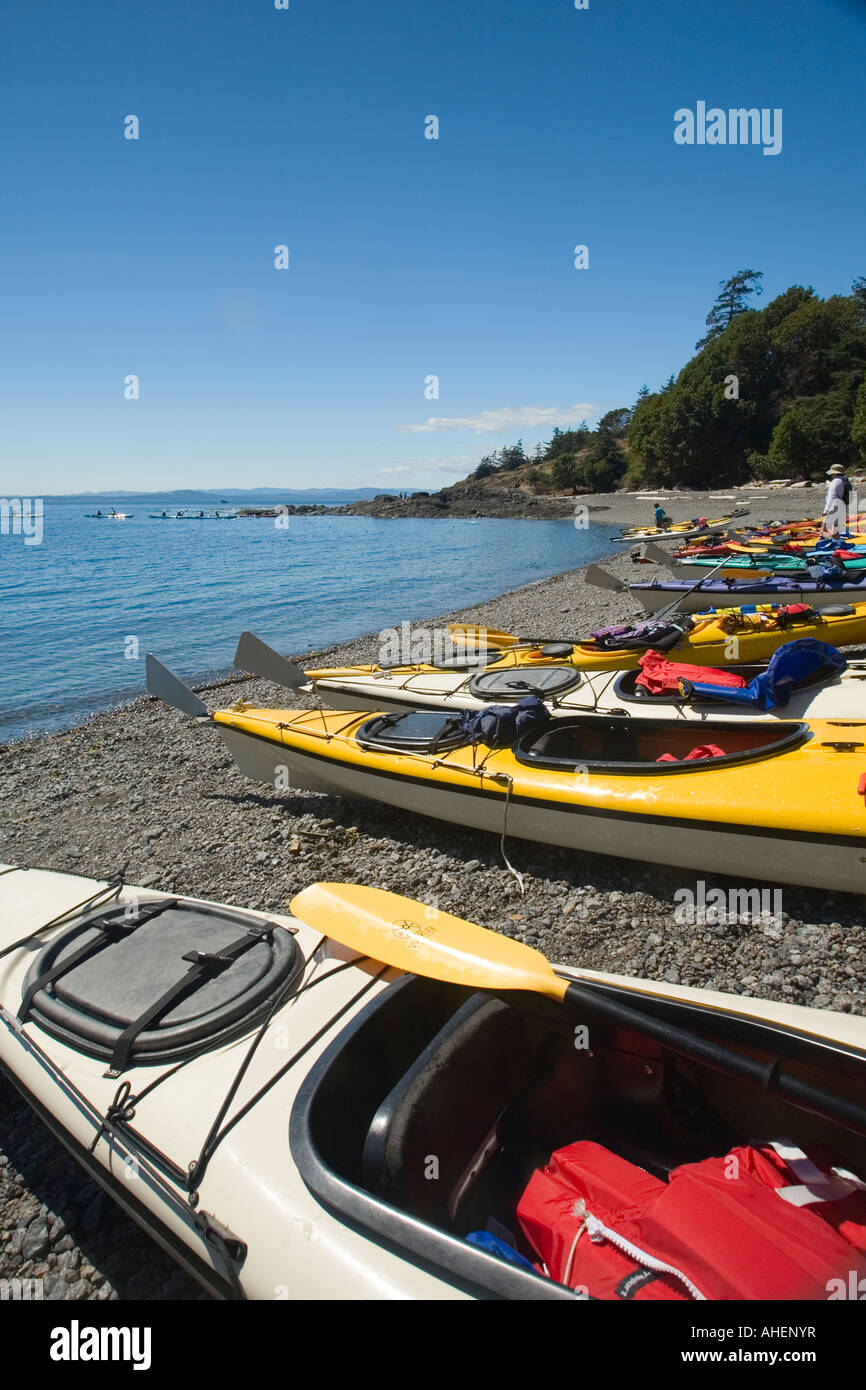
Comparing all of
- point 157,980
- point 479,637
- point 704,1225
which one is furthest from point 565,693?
point 704,1225

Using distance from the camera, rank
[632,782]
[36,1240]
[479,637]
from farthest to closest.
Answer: [479,637]
[632,782]
[36,1240]

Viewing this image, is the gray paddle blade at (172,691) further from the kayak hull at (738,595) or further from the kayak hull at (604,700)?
the kayak hull at (738,595)

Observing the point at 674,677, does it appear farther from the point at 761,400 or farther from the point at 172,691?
the point at 761,400

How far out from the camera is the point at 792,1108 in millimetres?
2664

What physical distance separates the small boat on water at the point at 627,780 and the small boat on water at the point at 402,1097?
2202mm

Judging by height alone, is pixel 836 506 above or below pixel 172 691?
above

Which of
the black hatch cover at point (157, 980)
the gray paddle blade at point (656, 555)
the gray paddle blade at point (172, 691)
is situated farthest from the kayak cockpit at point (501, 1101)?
the gray paddle blade at point (656, 555)

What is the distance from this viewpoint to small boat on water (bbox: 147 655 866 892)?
4.85m

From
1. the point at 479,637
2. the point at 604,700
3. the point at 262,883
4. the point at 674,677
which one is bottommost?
the point at 262,883

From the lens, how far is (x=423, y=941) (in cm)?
321

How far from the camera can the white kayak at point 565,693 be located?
6684 millimetres

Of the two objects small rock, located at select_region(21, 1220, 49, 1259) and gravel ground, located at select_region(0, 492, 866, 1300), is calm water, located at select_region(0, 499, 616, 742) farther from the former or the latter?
small rock, located at select_region(21, 1220, 49, 1259)

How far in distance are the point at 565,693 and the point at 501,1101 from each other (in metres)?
5.22

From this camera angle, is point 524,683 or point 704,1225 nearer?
point 704,1225
